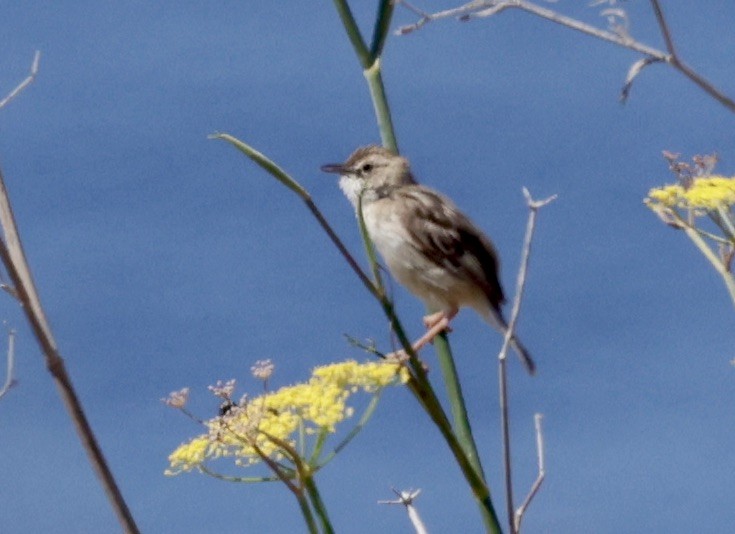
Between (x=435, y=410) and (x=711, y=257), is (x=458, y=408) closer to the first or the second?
(x=435, y=410)

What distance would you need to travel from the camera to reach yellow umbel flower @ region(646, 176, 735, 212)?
274 centimetres

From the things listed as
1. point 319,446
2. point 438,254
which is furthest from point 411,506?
point 438,254

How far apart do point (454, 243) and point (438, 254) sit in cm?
8

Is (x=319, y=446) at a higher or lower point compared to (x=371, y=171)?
lower

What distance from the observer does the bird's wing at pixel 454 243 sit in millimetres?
4363

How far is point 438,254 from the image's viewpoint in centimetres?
439

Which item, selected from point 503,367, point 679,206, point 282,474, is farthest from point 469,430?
point 679,206

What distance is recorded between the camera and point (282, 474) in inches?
78.0

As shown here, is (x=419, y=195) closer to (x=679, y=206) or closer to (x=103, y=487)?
(x=679, y=206)

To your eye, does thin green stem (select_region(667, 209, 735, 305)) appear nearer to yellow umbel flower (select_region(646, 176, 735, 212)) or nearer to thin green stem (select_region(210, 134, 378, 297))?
yellow umbel flower (select_region(646, 176, 735, 212))

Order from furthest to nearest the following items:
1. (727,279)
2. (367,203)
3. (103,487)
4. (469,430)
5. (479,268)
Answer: (367,203) → (479,268) → (727,279) → (469,430) → (103,487)

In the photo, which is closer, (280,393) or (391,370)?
(391,370)

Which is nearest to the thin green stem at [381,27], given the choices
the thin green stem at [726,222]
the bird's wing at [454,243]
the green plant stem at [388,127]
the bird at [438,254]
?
the green plant stem at [388,127]

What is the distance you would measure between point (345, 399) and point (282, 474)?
0.61ft
